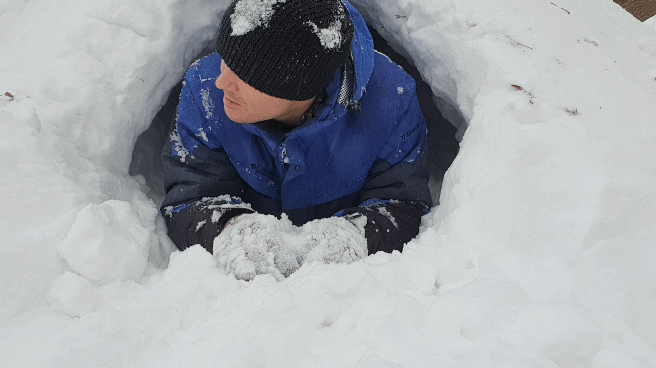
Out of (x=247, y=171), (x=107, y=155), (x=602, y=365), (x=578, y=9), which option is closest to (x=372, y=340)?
(x=602, y=365)

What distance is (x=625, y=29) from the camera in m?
2.04

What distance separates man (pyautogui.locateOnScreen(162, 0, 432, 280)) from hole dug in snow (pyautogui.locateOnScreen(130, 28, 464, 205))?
23 cm

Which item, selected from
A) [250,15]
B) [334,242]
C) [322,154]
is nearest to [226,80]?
[250,15]

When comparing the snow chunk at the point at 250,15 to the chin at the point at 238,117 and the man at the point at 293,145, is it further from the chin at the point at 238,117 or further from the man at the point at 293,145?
the chin at the point at 238,117

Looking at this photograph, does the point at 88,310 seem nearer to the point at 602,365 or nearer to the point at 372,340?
the point at 372,340

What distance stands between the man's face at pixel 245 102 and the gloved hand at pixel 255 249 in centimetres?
33

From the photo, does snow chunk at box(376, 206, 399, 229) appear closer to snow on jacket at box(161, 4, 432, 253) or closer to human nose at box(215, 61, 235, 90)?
snow on jacket at box(161, 4, 432, 253)

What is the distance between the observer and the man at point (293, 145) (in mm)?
1363

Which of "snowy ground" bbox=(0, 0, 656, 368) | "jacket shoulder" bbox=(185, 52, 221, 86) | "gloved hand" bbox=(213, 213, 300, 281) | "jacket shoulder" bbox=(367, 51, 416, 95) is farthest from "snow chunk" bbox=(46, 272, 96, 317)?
"jacket shoulder" bbox=(367, 51, 416, 95)

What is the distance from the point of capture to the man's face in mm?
1460

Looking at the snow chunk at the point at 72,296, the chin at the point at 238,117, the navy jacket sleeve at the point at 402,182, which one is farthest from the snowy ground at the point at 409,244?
the chin at the point at 238,117

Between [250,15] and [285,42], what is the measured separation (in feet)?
0.40

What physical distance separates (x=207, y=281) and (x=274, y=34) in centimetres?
69

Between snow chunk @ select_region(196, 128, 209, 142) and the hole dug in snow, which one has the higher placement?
snow chunk @ select_region(196, 128, 209, 142)
